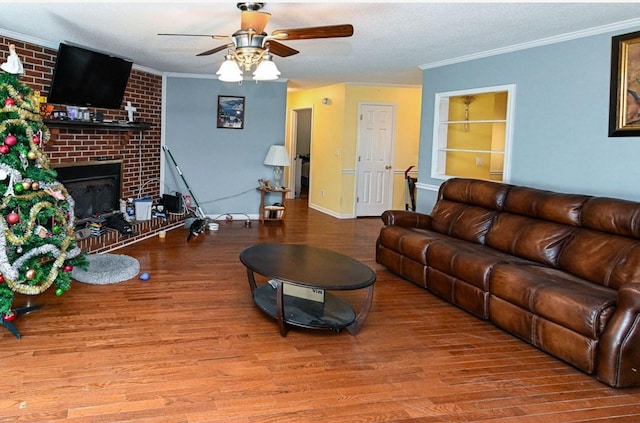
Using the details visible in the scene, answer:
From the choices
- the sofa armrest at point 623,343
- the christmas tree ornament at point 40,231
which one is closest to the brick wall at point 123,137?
the christmas tree ornament at point 40,231

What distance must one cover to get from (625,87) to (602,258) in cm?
133

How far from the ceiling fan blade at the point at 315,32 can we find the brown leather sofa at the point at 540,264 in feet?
6.25

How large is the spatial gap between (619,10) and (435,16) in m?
1.21

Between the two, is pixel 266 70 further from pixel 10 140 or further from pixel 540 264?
pixel 540 264

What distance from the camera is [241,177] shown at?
7.95 m

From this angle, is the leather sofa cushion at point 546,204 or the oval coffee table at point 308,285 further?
the leather sofa cushion at point 546,204

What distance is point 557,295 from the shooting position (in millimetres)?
3094

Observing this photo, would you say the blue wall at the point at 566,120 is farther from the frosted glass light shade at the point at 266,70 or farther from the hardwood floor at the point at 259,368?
the frosted glass light shade at the point at 266,70

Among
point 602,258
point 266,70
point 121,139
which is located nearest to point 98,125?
point 121,139

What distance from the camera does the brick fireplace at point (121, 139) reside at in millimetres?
4980

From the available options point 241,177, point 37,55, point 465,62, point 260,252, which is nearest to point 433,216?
point 465,62

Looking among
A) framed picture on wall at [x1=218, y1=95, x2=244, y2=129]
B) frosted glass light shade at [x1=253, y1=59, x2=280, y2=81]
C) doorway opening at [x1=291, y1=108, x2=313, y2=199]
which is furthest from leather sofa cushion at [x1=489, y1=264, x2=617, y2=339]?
doorway opening at [x1=291, y1=108, x2=313, y2=199]

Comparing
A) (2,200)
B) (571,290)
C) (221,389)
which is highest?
(2,200)

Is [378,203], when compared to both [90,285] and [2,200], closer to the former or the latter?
[90,285]
